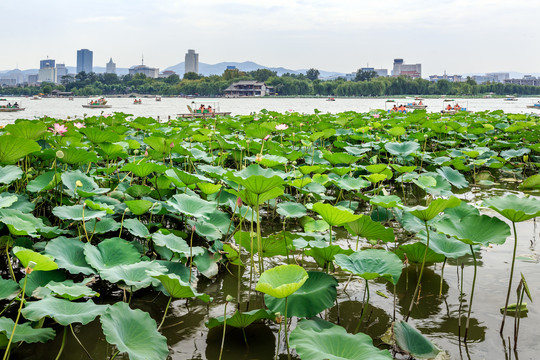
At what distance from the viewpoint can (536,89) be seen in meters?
104

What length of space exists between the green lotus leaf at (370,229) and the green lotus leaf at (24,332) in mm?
1386

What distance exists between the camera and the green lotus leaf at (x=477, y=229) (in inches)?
68.5

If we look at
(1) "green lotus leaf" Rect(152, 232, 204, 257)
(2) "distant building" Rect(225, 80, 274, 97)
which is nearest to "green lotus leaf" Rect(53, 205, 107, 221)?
(1) "green lotus leaf" Rect(152, 232, 204, 257)

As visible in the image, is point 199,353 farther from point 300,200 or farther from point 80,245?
point 300,200

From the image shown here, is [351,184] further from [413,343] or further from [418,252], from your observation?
[413,343]

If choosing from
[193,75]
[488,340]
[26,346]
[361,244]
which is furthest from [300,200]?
[193,75]

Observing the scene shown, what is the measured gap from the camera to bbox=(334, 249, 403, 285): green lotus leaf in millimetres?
1664

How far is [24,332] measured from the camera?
1498mm

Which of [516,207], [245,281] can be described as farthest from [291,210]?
[516,207]

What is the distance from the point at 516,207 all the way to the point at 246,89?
93.4 meters

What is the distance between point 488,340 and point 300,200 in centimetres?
234

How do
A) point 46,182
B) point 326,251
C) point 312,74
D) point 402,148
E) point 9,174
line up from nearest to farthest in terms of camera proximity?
1. point 326,251
2. point 9,174
3. point 46,182
4. point 402,148
5. point 312,74

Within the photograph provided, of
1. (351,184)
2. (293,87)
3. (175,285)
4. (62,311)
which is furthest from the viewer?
(293,87)

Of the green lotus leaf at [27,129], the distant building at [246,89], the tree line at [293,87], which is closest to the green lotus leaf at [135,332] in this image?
the green lotus leaf at [27,129]
